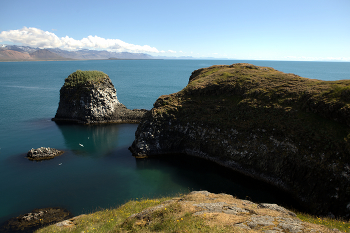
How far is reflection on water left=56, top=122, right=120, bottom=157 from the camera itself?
174 ft

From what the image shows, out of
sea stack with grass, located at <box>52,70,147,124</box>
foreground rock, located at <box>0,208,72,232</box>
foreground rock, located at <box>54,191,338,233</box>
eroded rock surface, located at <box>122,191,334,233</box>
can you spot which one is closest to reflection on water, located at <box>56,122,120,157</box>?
sea stack with grass, located at <box>52,70,147,124</box>

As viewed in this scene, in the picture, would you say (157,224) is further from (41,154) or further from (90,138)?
(90,138)

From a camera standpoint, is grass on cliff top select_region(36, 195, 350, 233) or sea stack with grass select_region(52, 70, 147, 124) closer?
grass on cliff top select_region(36, 195, 350, 233)

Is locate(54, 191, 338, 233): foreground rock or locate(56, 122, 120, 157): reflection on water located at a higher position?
locate(54, 191, 338, 233): foreground rock

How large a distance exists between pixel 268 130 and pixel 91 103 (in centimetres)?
5722

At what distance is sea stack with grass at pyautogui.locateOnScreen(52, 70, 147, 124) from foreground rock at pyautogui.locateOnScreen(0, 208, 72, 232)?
46492 millimetres

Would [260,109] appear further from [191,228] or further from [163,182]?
[191,228]

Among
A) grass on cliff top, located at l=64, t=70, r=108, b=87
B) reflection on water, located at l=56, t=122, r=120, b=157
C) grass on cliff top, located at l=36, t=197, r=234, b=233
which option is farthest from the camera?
grass on cliff top, located at l=64, t=70, r=108, b=87

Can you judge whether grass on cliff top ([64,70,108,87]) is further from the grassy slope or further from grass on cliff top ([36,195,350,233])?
grass on cliff top ([36,195,350,233])

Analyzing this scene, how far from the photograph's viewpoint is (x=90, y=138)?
6138cm

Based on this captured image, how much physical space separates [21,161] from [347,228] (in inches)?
2170

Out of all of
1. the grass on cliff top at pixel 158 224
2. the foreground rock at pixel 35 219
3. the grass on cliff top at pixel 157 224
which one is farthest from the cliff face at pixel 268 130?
the grass on cliff top at pixel 157 224

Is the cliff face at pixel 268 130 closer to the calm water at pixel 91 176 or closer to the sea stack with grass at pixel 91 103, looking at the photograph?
the calm water at pixel 91 176

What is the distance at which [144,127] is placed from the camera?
166 feet
